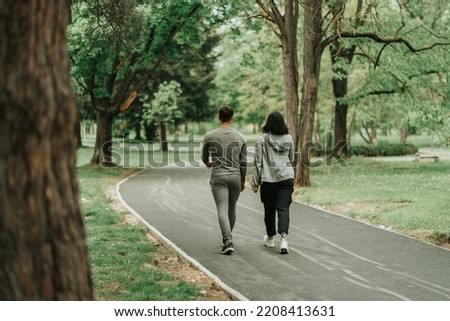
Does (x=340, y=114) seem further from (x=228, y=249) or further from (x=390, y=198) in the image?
(x=228, y=249)

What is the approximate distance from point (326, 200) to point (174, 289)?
912cm

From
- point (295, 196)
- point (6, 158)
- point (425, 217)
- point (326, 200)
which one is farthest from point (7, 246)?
point (295, 196)

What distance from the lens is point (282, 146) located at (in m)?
9.47

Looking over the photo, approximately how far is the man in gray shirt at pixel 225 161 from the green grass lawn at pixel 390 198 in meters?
3.79

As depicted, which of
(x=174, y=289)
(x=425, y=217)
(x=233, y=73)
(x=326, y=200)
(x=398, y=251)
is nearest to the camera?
(x=174, y=289)

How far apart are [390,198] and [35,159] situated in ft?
42.3

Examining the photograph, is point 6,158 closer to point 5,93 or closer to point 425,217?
point 5,93

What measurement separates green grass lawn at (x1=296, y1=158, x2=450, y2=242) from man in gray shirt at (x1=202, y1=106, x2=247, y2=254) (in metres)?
3.79

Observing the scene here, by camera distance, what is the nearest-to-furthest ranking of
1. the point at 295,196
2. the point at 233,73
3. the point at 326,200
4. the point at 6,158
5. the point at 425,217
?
the point at 6,158 → the point at 425,217 → the point at 326,200 → the point at 295,196 → the point at 233,73

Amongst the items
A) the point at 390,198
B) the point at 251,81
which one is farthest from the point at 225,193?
the point at 251,81

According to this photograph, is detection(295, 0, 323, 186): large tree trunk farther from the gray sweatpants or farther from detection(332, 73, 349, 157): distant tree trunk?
detection(332, 73, 349, 157): distant tree trunk

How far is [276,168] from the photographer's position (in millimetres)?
9383

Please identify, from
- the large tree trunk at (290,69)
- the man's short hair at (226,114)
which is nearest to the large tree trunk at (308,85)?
the large tree trunk at (290,69)

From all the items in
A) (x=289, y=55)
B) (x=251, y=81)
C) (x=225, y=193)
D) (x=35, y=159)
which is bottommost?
(x=225, y=193)
